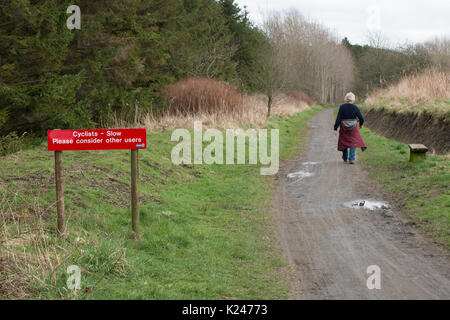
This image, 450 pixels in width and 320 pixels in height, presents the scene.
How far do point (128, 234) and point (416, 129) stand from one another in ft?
45.8

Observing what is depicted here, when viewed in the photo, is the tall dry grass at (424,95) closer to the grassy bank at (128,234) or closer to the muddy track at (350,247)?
the muddy track at (350,247)

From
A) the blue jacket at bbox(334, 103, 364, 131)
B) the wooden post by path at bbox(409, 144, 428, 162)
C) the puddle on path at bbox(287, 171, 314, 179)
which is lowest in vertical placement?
the puddle on path at bbox(287, 171, 314, 179)

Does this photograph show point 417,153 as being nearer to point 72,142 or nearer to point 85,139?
point 85,139

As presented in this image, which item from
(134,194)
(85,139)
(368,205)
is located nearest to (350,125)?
(368,205)

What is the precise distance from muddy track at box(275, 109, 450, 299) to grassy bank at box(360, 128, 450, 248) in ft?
0.93

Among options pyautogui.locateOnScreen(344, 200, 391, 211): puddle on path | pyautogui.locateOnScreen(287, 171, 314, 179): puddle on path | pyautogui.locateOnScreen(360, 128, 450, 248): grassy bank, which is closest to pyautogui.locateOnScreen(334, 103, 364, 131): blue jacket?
pyautogui.locateOnScreen(360, 128, 450, 248): grassy bank

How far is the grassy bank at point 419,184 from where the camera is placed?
700cm

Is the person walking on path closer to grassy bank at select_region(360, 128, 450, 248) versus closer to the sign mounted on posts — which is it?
grassy bank at select_region(360, 128, 450, 248)

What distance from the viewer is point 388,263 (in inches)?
216

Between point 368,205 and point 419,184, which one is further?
point 419,184

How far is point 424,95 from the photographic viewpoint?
63.6ft

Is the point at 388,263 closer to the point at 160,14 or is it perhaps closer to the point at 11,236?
the point at 11,236

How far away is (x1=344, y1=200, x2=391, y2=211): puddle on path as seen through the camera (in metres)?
8.14
